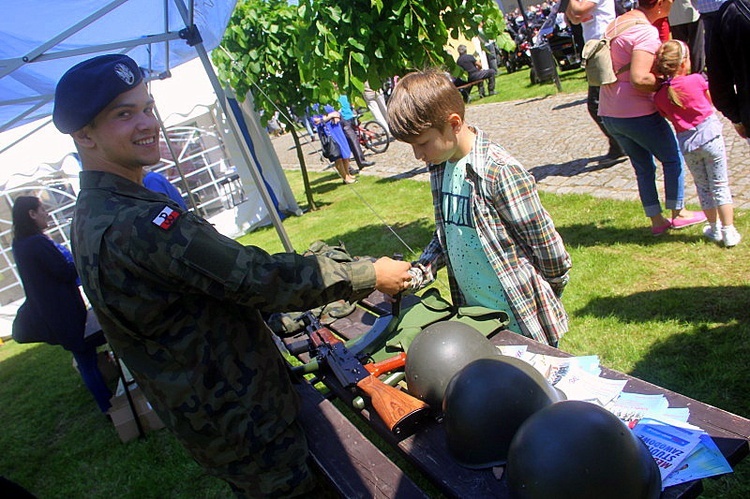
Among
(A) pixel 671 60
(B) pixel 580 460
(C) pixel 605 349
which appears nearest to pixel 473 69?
(A) pixel 671 60

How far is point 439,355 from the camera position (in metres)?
2.19

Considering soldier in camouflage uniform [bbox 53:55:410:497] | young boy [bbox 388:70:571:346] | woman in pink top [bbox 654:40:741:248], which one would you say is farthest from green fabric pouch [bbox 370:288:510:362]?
woman in pink top [bbox 654:40:741:248]

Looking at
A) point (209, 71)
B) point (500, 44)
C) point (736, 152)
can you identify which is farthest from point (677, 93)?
point (209, 71)

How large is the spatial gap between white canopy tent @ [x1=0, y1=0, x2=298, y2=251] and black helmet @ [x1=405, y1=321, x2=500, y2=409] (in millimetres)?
2890

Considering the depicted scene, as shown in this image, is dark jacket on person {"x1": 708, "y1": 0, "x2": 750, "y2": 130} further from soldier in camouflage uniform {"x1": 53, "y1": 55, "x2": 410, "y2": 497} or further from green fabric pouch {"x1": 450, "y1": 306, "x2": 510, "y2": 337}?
soldier in camouflage uniform {"x1": 53, "y1": 55, "x2": 410, "y2": 497}

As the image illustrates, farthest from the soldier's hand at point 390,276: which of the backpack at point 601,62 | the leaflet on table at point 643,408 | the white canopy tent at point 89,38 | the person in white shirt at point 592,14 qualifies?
the person in white shirt at point 592,14

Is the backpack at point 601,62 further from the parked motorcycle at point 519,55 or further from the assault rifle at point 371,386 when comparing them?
the parked motorcycle at point 519,55

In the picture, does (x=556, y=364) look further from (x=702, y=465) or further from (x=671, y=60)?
(x=671, y=60)

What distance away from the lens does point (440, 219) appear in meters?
2.76

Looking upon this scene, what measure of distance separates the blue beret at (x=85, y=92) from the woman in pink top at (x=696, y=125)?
4.18m

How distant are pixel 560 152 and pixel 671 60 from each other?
14.7ft

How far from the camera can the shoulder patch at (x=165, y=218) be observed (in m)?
1.73

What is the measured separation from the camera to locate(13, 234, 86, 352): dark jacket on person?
4.64 metres

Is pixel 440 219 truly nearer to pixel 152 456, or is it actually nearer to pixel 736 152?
pixel 152 456
